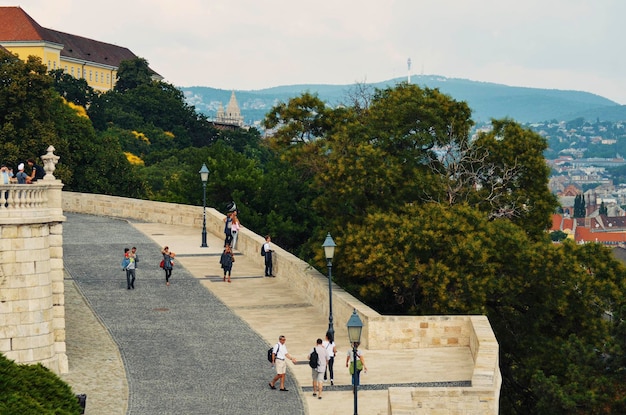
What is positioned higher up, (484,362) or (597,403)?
(484,362)

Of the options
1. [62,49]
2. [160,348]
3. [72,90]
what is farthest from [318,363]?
[62,49]

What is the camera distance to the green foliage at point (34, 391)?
17.1m

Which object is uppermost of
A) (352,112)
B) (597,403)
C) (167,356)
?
(352,112)

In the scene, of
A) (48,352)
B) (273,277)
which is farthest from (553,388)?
(48,352)

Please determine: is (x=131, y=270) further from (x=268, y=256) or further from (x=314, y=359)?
(x=314, y=359)

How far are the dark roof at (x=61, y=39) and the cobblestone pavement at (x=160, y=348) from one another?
4129 inches

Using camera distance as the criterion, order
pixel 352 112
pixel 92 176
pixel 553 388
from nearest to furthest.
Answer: pixel 553 388 → pixel 352 112 → pixel 92 176

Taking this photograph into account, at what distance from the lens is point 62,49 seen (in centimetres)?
14662

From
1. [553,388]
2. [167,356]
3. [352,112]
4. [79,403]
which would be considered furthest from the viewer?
[352,112]

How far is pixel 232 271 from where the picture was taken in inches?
1407

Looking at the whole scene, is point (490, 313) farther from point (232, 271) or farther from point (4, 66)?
point (4, 66)

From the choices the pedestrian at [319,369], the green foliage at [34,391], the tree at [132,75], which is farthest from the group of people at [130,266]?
the tree at [132,75]

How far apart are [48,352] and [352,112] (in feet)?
78.8

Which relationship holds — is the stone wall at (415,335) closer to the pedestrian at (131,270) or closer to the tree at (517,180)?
the pedestrian at (131,270)
